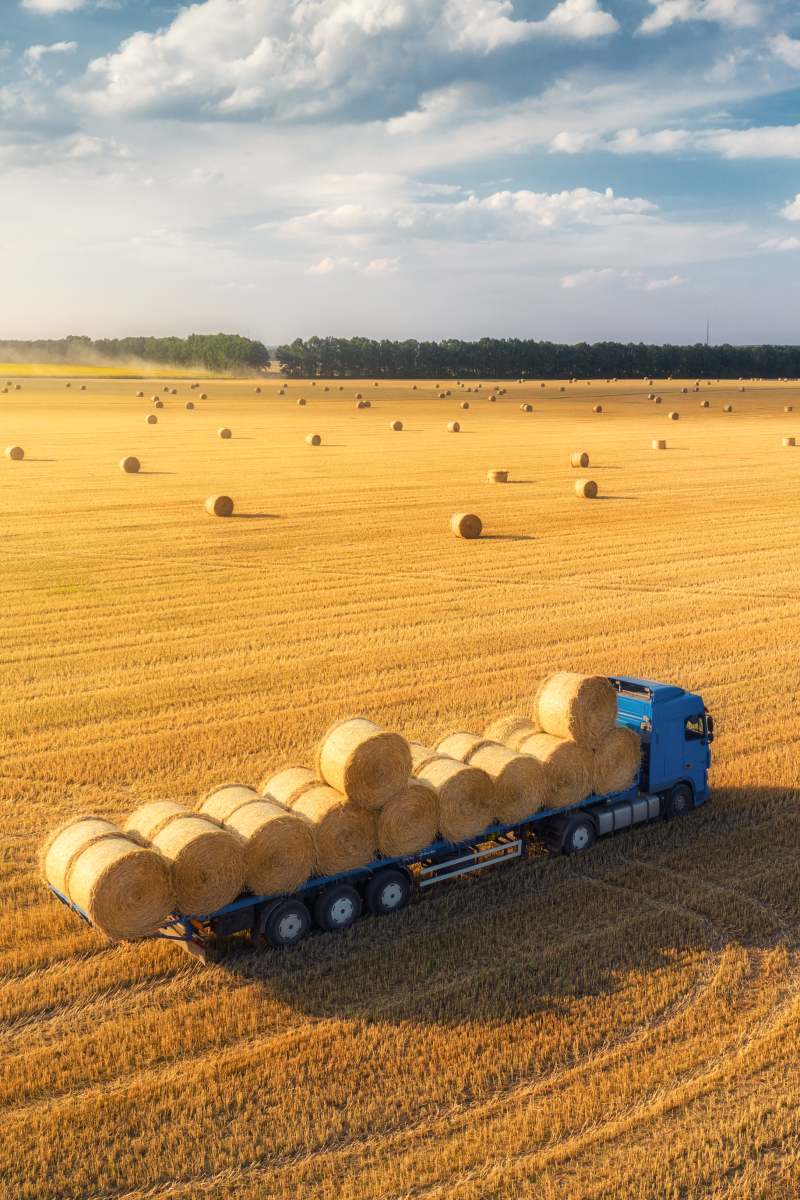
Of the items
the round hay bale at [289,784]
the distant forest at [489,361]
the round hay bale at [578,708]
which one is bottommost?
the round hay bale at [289,784]

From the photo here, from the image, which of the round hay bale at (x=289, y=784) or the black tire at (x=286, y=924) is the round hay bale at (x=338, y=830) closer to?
the round hay bale at (x=289, y=784)

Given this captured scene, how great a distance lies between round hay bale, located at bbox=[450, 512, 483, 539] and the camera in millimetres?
36000

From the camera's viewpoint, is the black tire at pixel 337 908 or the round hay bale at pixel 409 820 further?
Result: the round hay bale at pixel 409 820

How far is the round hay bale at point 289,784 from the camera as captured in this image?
44.4 feet

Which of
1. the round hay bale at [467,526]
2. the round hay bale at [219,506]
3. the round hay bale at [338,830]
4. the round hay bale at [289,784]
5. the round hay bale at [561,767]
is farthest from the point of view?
the round hay bale at [219,506]

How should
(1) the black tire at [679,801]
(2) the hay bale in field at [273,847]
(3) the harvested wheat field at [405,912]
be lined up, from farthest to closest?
1. (1) the black tire at [679,801]
2. (2) the hay bale in field at [273,847]
3. (3) the harvested wheat field at [405,912]

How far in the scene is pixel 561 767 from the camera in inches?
581

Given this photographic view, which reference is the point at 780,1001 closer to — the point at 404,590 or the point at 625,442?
the point at 404,590

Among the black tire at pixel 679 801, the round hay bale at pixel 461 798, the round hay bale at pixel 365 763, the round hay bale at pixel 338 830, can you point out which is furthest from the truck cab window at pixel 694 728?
the round hay bale at pixel 338 830

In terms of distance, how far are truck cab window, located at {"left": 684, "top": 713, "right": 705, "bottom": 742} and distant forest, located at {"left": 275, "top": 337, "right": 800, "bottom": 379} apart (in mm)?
173491

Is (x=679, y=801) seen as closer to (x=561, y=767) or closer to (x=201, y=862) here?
(x=561, y=767)

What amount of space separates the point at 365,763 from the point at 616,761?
3.87 metres

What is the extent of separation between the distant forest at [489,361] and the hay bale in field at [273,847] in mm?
177301

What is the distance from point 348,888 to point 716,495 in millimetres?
36860
